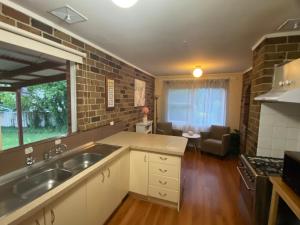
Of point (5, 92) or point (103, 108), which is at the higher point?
point (5, 92)

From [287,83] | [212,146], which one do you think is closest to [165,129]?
[212,146]

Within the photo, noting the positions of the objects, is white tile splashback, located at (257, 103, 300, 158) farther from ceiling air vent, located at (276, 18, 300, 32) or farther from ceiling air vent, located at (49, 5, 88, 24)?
ceiling air vent, located at (49, 5, 88, 24)

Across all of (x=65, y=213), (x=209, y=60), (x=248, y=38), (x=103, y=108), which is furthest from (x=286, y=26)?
(x=65, y=213)

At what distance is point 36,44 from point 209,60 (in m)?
2.78

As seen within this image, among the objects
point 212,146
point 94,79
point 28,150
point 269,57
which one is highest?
point 269,57

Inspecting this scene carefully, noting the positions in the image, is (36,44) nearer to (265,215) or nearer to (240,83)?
(265,215)

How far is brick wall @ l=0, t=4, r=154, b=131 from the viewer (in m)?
1.49

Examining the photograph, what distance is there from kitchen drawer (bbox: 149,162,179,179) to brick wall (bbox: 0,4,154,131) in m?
1.05

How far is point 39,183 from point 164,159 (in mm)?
1339

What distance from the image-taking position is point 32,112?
1.88m

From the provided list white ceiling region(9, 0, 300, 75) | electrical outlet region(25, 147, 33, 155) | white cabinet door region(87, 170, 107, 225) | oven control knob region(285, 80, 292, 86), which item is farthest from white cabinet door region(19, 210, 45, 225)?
oven control knob region(285, 80, 292, 86)

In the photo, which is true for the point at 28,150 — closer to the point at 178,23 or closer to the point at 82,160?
the point at 82,160

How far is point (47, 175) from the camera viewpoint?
1.52 m

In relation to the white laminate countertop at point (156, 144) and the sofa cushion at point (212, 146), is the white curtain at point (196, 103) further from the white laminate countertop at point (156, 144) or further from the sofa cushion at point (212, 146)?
the white laminate countertop at point (156, 144)
